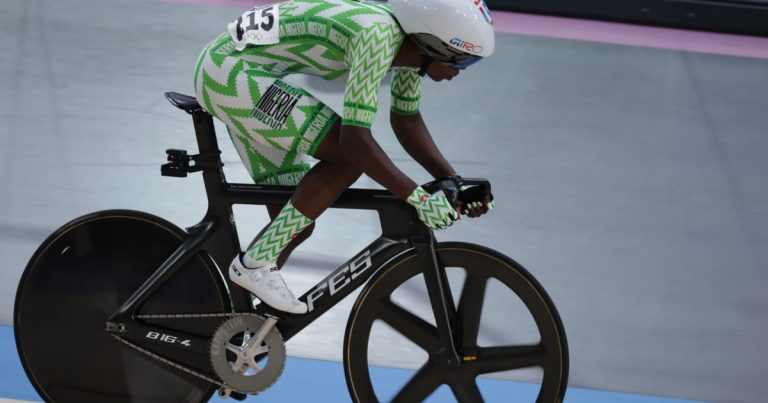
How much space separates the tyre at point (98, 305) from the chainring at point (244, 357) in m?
0.09

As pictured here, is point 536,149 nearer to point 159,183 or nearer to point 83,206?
point 159,183

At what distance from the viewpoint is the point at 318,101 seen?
113 inches

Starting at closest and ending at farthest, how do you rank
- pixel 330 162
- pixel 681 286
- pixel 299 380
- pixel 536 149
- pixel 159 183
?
pixel 330 162, pixel 299 380, pixel 681 286, pixel 159 183, pixel 536 149

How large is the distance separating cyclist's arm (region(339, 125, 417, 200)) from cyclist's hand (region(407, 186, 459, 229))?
2 centimetres

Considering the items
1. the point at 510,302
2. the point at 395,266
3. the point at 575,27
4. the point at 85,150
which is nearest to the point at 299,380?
the point at 395,266

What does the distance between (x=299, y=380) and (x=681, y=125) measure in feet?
11.9

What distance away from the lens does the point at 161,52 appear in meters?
6.66

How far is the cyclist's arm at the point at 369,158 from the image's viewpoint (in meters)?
2.65

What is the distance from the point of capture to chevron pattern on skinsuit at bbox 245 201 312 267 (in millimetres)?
2828

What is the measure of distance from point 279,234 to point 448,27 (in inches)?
28.6

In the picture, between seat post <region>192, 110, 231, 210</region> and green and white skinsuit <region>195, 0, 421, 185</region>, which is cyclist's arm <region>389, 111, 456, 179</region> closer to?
green and white skinsuit <region>195, 0, 421, 185</region>

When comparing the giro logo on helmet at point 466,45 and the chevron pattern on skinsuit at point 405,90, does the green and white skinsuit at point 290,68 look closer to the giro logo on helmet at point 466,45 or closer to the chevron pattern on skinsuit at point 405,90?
the chevron pattern on skinsuit at point 405,90

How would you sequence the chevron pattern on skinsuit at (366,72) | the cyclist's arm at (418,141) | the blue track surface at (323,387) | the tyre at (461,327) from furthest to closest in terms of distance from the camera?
the blue track surface at (323,387) → the cyclist's arm at (418,141) → the tyre at (461,327) → the chevron pattern on skinsuit at (366,72)

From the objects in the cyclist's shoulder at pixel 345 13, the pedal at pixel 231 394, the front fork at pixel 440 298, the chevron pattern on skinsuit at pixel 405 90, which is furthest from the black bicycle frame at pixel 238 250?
the cyclist's shoulder at pixel 345 13
